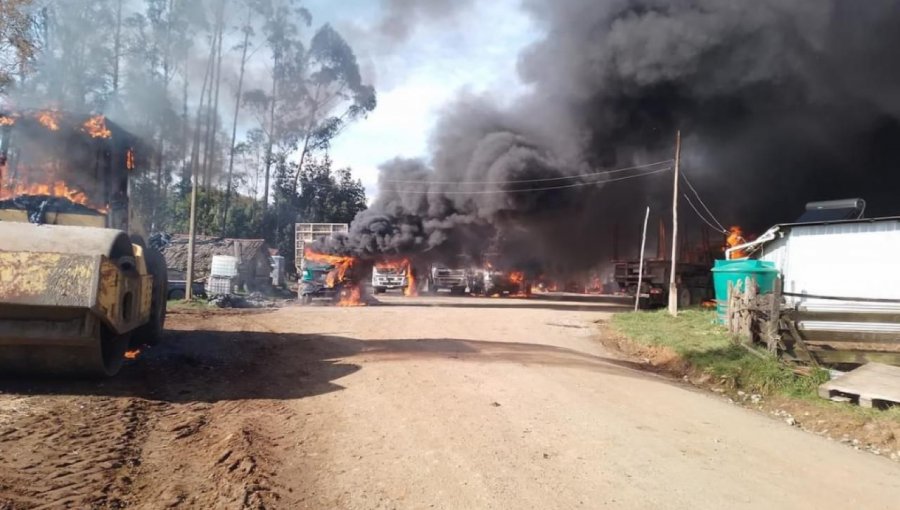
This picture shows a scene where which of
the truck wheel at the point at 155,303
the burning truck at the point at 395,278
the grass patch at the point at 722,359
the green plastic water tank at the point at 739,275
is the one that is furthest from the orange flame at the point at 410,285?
the truck wheel at the point at 155,303

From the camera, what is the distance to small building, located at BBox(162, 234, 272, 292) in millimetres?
28097

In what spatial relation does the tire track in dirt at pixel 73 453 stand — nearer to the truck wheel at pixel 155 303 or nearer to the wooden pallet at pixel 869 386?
the truck wheel at pixel 155 303

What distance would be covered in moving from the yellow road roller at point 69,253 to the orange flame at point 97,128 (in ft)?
0.04

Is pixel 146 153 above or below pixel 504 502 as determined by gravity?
above

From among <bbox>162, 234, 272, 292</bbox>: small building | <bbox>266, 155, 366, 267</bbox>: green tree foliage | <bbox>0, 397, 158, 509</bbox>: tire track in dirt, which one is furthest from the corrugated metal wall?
<bbox>266, 155, 366, 267</bbox>: green tree foliage

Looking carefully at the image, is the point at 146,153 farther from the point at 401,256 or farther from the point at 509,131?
the point at 509,131

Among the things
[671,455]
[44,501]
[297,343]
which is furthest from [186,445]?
[297,343]

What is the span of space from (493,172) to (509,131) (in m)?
2.95

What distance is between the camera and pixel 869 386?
682 centimetres

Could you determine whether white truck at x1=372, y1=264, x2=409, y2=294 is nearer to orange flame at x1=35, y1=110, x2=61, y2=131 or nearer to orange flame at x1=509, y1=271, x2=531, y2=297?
orange flame at x1=509, y1=271, x2=531, y2=297

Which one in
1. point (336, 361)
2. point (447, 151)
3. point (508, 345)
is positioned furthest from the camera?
point (447, 151)

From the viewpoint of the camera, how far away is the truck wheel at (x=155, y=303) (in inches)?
347

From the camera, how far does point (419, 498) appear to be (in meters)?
3.88

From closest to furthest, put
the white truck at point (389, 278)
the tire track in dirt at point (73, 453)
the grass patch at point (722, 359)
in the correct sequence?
1. the tire track in dirt at point (73, 453)
2. the grass patch at point (722, 359)
3. the white truck at point (389, 278)
